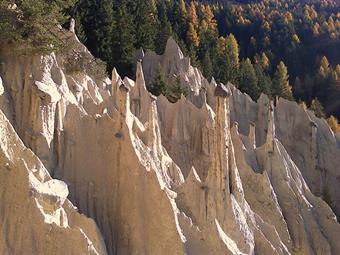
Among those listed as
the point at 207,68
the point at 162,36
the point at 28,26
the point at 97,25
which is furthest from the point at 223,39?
the point at 28,26

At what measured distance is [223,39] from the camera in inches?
2566

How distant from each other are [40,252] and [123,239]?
100 inches

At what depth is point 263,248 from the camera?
52.3 ft

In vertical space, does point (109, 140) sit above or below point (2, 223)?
above

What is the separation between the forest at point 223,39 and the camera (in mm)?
36094

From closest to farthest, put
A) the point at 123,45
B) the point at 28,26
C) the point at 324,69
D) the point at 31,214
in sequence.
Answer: the point at 31,214
the point at 28,26
the point at 123,45
the point at 324,69

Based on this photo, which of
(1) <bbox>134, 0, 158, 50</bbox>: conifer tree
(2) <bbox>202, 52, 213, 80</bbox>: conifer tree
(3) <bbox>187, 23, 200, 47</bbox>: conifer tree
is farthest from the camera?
(3) <bbox>187, 23, 200, 47</bbox>: conifer tree

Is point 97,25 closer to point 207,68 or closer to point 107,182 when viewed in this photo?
point 207,68

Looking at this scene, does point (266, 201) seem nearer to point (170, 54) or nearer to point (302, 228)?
point (302, 228)

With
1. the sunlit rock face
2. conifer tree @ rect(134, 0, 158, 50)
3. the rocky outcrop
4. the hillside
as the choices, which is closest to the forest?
conifer tree @ rect(134, 0, 158, 50)

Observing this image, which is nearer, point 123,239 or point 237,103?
point 123,239

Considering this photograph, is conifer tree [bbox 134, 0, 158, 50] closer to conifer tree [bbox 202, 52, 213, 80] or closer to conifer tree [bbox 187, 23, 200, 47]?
conifer tree [bbox 202, 52, 213, 80]

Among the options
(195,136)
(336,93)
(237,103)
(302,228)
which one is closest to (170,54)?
(237,103)

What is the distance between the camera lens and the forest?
1421 inches
